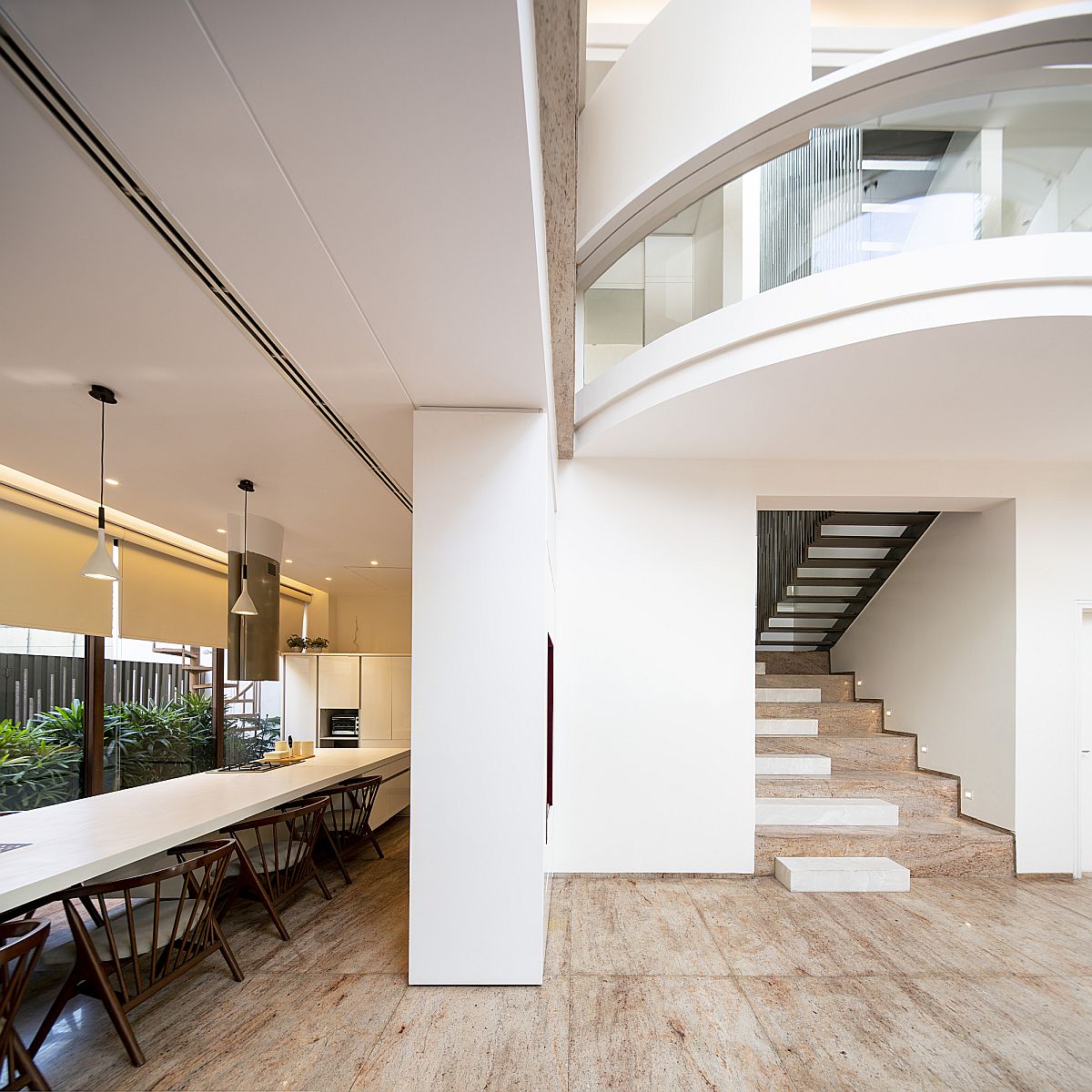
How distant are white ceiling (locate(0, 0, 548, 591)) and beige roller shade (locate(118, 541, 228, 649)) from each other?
2995 millimetres

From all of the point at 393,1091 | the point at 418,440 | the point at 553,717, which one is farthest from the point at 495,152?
the point at 553,717

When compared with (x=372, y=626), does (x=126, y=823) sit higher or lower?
lower

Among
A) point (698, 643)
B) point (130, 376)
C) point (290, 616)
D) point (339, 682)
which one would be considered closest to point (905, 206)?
point (698, 643)

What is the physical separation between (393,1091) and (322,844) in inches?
144

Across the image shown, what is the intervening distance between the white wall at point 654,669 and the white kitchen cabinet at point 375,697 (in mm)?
4217

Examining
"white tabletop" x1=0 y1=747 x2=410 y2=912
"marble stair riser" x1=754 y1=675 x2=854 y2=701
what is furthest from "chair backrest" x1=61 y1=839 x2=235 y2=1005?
"marble stair riser" x1=754 y1=675 x2=854 y2=701

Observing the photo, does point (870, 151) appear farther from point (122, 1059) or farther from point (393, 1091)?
point (122, 1059)

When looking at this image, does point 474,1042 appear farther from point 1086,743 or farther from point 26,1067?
point 1086,743

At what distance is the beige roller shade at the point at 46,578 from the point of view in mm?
5199

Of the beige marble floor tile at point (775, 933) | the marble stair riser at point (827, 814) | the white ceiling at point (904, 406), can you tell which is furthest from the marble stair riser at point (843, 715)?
the white ceiling at point (904, 406)

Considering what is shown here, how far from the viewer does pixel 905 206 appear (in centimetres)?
372

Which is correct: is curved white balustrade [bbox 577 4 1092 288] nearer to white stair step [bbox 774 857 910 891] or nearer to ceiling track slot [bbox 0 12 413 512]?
ceiling track slot [bbox 0 12 413 512]

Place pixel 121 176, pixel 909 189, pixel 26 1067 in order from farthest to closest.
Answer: pixel 909 189 → pixel 26 1067 → pixel 121 176

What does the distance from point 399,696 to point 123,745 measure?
9.92 feet
